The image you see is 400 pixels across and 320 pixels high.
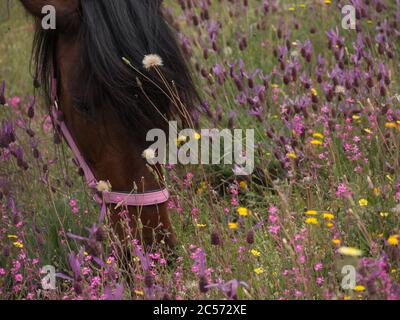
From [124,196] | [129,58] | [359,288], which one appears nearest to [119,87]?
[129,58]

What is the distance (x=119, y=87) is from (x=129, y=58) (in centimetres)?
14

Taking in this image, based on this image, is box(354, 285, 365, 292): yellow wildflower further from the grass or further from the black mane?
the black mane

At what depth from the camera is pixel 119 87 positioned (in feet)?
10.4

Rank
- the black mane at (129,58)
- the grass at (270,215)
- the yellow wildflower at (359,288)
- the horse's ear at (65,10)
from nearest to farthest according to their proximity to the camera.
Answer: the yellow wildflower at (359,288) < the grass at (270,215) < the black mane at (129,58) < the horse's ear at (65,10)

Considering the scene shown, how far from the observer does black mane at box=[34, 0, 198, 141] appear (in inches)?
124

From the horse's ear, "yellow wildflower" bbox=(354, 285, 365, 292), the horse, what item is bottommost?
"yellow wildflower" bbox=(354, 285, 365, 292)

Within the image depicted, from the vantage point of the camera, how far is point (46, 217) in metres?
4.31

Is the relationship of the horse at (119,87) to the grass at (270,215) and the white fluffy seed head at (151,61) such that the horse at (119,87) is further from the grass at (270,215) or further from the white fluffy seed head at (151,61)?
the grass at (270,215)

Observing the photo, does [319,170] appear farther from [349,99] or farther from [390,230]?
[390,230]

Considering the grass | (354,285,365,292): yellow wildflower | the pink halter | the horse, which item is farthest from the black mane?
(354,285,365,292): yellow wildflower

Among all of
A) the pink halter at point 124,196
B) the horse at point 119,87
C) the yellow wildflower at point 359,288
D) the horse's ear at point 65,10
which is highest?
the horse's ear at point 65,10

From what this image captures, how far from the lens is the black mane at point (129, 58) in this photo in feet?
10.4

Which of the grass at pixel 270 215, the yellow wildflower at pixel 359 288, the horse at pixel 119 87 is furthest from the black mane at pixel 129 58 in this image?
the yellow wildflower at pixel 359 288

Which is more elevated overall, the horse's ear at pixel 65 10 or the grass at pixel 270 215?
the horse's ear at pixel 65 10
